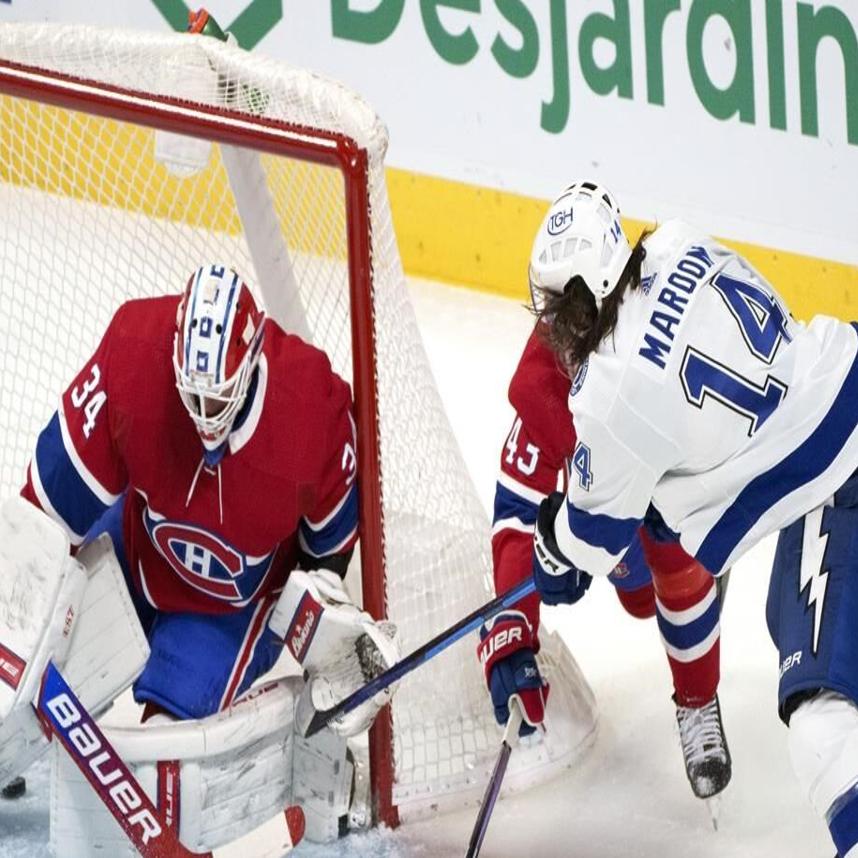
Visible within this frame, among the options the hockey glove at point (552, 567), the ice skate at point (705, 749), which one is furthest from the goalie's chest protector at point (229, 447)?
the ice skate at point (705, 749)

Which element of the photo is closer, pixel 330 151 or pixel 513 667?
pixel 330 151

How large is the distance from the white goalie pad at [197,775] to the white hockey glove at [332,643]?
0.05 meters

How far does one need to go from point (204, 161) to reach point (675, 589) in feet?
3.44

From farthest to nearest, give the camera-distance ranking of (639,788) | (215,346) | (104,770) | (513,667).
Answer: (639,788) → (513,667) → (104,770) → (215,346)

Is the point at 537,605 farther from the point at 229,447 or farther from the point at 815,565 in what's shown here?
the point at 815,565

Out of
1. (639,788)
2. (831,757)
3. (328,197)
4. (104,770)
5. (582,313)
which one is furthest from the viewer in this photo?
(328,197)

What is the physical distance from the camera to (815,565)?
285 centimetres

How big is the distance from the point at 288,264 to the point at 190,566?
0.77 m

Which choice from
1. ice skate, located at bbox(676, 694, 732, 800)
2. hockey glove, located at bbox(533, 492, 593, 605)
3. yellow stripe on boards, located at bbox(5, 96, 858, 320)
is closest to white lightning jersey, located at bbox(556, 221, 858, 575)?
hockey glove, located at bbox(533, 492, 593, 605)

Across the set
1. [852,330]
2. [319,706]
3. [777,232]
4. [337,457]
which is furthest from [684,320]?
[777,232]

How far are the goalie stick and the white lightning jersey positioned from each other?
803 mm

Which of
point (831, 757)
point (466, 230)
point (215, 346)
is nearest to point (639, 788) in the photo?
point (831, 757)

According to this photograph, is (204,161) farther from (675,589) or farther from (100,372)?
(675,589)

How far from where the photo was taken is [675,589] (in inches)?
133
